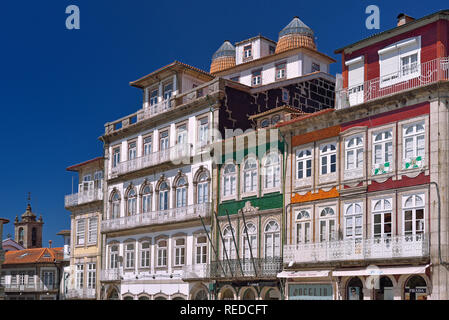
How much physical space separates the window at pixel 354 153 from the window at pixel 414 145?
2.37 metres

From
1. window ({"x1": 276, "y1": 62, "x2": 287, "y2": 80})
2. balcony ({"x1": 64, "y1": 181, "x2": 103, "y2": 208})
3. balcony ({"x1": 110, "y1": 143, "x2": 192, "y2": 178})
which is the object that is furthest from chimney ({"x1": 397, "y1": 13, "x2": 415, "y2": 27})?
balcony ({"x1": 64, "y1": 181, "x2": 103, "y2": 208})

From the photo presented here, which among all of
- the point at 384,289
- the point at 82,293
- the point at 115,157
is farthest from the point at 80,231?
the point at 384,289

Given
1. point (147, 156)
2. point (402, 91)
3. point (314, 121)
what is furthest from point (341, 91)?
point (147, 156)

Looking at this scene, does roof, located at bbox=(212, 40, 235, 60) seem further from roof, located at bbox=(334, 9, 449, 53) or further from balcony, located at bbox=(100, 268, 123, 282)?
roof, located at bbox=(334, 9, 449, 53)

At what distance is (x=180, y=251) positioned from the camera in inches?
1499

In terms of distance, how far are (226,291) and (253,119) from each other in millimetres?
10033

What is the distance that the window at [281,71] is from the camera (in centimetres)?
4431

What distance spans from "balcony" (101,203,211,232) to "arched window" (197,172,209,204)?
0.57 meters

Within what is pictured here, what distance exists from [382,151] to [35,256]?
5012cm

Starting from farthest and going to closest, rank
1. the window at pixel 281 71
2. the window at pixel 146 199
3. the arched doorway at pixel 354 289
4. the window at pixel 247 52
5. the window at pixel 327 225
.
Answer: the window at pixel 247 52, the window at pixel 281 71, the window at pixel 146 199, the window at pixel 327 225, the arched doorway at pixel 354 289

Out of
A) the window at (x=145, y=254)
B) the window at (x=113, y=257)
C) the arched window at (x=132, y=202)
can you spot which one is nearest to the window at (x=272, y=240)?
the window at (x=145, y=254)

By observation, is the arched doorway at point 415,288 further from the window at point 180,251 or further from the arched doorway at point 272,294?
the window at point 180,251

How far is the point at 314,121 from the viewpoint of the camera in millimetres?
30391

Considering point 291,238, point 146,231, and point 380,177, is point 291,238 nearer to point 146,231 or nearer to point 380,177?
point 380,177
